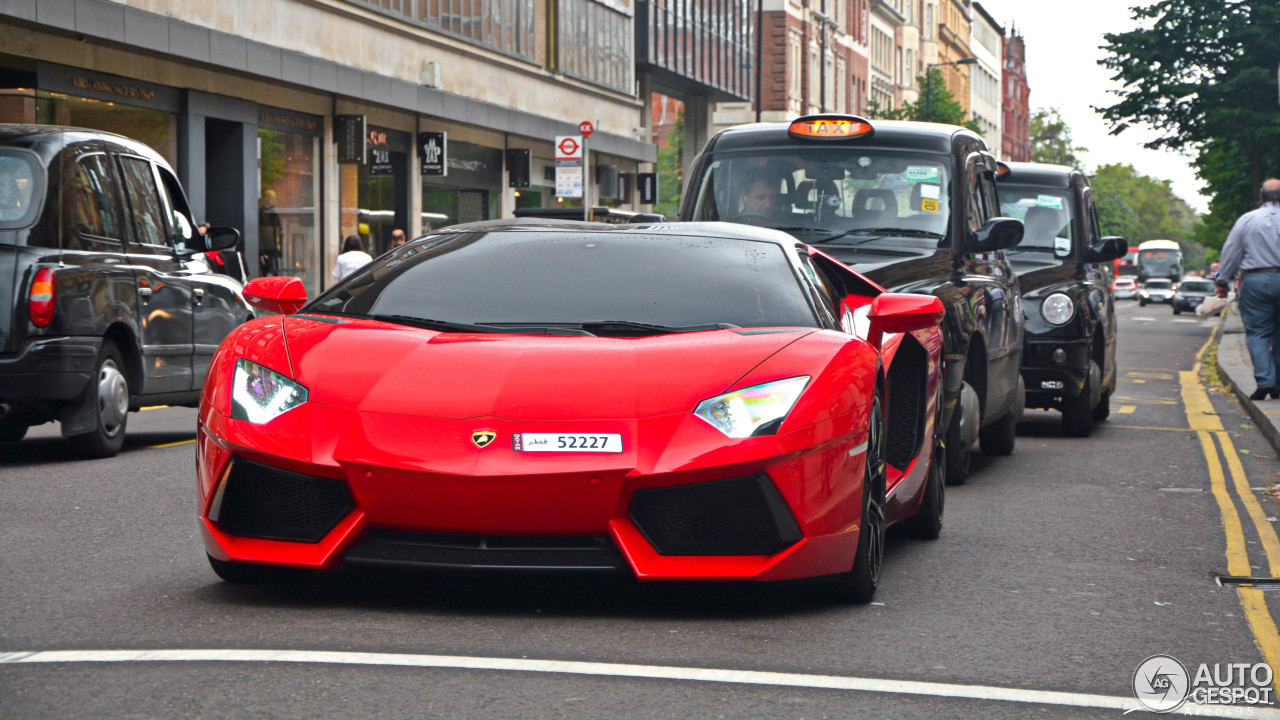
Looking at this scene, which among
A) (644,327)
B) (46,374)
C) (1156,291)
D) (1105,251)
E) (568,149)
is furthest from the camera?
(1156,291)

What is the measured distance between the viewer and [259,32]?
92.8 ft

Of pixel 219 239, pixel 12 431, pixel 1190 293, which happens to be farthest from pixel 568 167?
pixel 1190 293

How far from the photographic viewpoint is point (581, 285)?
19.8ft

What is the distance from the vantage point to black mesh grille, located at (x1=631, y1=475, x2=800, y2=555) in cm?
516

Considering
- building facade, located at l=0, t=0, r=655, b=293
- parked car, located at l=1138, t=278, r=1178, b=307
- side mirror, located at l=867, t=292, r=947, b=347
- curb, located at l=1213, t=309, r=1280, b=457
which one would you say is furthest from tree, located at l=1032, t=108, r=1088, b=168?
side mirror, located at l=867, t=292, r=947, b=347

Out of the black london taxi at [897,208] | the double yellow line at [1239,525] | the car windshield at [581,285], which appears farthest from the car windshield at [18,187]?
the double yellow line at [1239,525]

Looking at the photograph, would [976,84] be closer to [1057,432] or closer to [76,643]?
[1057,432]

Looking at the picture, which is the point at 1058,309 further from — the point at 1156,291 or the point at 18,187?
the point at 1156,291

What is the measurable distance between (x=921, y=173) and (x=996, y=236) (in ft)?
2.43

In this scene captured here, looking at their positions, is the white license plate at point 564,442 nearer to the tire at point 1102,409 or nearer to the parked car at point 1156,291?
the tire at point 1102,409

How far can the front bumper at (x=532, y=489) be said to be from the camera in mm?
5074

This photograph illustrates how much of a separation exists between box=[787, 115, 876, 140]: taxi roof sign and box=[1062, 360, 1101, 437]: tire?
3580mm

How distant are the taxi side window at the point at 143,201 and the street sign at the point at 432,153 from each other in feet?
78.0

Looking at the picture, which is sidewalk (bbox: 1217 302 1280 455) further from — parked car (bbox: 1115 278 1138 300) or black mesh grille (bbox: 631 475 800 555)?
parked car (bbox: 1115 278 1138 300)
